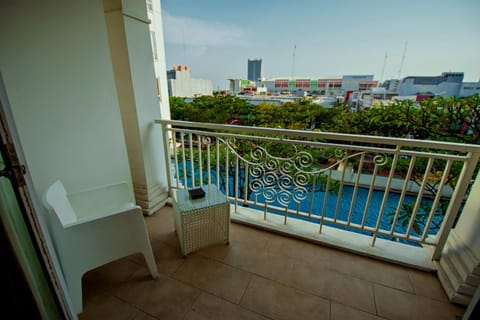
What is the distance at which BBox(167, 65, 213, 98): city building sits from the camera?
8.41m

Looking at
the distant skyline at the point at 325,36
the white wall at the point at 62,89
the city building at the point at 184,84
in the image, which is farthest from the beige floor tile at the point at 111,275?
the city building at the point at 184,84

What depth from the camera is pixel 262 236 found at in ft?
6.80

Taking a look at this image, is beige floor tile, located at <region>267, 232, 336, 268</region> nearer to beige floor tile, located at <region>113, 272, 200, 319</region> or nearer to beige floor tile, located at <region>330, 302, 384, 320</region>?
beige floor tile, located at <region>330, 302, 384, 320</region>

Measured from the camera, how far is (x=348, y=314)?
1351 millimetres

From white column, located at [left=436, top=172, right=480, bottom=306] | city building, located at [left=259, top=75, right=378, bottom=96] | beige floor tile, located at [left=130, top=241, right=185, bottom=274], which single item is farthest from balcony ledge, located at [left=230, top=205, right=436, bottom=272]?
city building, located at [left=259, top=75, right=378, bottom=96]

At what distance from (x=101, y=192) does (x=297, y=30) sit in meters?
5.07

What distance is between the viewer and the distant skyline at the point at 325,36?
2.49 m

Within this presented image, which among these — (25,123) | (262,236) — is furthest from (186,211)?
(25,123)

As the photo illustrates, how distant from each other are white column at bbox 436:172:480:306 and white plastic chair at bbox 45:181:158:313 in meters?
2.17

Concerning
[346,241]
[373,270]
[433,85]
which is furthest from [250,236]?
[433,85]

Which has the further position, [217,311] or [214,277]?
[214,277]

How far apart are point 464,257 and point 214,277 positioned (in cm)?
180

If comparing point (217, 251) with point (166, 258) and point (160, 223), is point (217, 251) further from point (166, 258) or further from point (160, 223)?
point (160, 223)

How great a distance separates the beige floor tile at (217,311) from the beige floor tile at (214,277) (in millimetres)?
50
